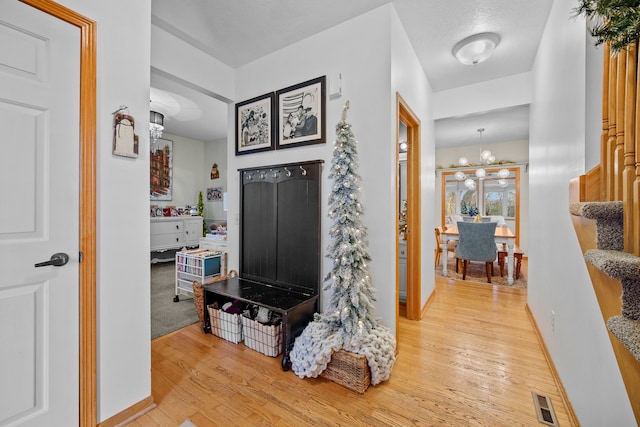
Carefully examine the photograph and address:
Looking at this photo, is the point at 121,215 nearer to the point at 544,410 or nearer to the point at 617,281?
the point at 617,281

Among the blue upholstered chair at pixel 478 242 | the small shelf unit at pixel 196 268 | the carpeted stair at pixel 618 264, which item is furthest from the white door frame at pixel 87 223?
the blue upholstered chair at pixel 478 242

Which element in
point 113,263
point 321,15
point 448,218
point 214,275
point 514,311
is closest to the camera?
point 113,263

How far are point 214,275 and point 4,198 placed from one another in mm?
2318

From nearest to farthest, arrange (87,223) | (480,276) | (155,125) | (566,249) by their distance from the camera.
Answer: (87,223) < (566,249) < (155,125) < (480,276)

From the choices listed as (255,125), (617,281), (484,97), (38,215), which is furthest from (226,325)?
(484,97)

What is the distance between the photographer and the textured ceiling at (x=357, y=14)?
6.99ft

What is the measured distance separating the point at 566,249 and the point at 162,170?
6.65 meters

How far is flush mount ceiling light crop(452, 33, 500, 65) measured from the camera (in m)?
2.46

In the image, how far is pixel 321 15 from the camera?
225 cm

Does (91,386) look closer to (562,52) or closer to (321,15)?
(321,15)

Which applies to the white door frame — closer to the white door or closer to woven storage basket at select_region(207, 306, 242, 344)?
the white door

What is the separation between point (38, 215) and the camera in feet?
4.21

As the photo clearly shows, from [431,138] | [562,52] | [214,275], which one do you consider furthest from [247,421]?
[431,138]

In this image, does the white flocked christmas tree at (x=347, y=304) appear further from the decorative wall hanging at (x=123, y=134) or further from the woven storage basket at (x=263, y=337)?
the decorative wall hanging at (x=123, y=134)
